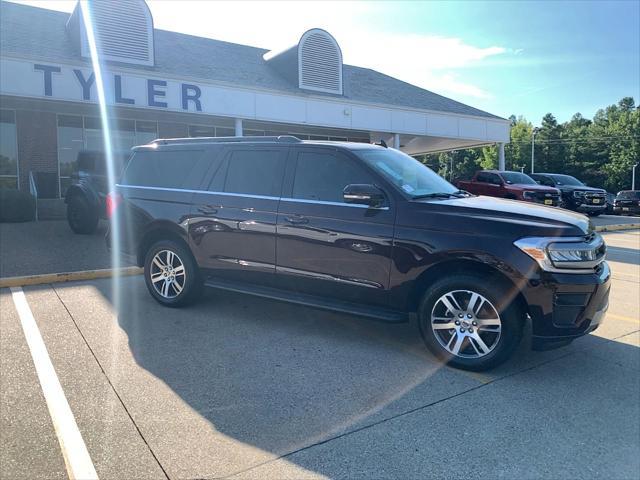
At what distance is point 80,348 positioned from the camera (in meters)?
4.41

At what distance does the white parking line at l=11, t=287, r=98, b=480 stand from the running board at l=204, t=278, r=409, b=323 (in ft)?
5.78

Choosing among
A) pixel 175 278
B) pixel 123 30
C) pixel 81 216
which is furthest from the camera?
pixel 123 30

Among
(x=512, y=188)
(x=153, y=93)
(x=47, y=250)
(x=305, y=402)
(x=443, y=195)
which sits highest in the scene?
(x=153, y=93)

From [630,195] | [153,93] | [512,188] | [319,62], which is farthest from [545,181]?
[153,93]

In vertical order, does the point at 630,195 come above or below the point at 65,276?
above

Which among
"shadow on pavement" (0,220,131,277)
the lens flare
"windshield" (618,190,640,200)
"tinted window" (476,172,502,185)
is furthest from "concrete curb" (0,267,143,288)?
"windshield" (618,190,640,200)

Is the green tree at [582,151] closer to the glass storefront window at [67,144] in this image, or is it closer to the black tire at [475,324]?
the glass storefront window at [67,144]

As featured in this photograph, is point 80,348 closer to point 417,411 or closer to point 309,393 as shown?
point 309,393

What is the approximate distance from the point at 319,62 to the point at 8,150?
1153 centimetres

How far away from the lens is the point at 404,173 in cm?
471

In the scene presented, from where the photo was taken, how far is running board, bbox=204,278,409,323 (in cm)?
423

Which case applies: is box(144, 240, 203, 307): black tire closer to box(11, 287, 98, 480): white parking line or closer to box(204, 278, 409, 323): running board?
box(204, 278, 409, 323): running board

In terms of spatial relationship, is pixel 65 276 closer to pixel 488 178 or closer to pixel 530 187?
pixel 488 178

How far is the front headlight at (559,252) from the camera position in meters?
3.69
